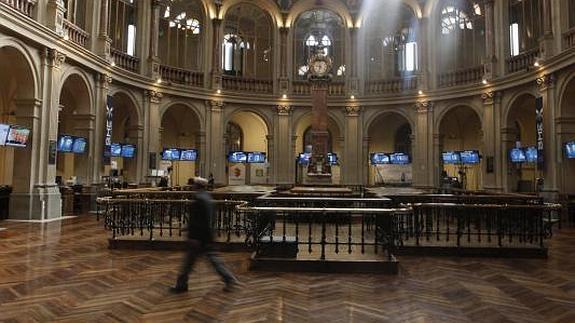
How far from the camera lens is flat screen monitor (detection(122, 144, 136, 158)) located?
16.9 metres

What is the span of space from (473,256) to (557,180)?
8362 millimetres

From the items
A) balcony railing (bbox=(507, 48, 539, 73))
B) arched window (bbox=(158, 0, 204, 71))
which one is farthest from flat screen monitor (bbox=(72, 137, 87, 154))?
balcony railing (bbox=(507, 48, 539, 73))

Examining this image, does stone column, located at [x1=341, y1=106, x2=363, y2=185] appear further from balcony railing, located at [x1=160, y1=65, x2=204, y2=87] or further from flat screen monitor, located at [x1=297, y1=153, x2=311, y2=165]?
balcony railing, located at [x1=160, y1=65, x2=204, y2=87]

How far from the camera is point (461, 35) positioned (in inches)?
795

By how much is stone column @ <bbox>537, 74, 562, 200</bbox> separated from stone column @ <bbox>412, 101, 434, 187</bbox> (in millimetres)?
6065

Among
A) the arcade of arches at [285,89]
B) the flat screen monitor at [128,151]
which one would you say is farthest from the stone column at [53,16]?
the flat screen monitor at [128,151]

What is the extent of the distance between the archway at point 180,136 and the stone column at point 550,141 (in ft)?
52.1

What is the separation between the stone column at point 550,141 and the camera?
13.8 meters

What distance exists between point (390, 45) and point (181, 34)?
36.3 ft

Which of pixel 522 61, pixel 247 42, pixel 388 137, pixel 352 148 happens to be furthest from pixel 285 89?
pixel 522 61

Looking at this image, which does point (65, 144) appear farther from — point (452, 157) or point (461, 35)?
point (461, 35)

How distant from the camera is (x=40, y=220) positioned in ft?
38.4

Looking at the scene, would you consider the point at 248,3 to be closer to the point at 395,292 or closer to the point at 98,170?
the point at 98,170

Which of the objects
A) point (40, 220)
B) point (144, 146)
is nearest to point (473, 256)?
point (40, 220)
